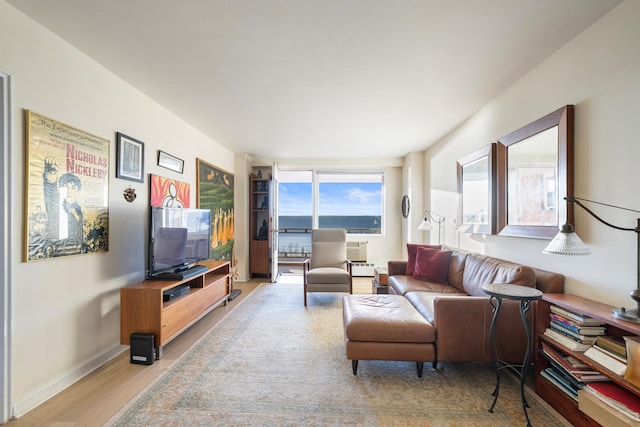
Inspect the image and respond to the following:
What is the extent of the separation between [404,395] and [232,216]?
418 cm

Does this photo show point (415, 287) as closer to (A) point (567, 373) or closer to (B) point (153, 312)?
(A) point (567, 373)

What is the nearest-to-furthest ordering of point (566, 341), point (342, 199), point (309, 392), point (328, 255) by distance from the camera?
point (566, 341) < point (309, 392) < point (328, 255) < point (342, 199)

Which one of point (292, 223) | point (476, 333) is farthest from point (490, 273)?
point (292, 223)

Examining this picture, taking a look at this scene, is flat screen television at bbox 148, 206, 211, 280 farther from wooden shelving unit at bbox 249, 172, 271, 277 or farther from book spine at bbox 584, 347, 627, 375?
book spine at bbox 584, 347, 627, 375

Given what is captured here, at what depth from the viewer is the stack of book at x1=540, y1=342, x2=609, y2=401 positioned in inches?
59.6

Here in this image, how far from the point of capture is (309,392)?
1.91 metres

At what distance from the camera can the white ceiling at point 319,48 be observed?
5.32ft

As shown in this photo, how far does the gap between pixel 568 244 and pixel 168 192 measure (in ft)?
11.9

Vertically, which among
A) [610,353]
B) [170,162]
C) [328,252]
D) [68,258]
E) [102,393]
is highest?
[170,162]

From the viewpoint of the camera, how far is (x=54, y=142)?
74.6 inches

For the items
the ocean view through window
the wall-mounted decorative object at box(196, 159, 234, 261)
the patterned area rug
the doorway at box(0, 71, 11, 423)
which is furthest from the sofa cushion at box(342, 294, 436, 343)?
the ocean view through window

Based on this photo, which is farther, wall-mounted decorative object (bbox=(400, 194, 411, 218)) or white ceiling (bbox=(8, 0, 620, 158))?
wall-mounted decorative object (bbox=(400, 194, 411, 218))

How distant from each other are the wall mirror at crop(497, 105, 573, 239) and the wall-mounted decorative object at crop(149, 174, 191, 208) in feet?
11.8

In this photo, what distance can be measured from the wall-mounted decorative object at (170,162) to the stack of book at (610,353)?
3.87 m
